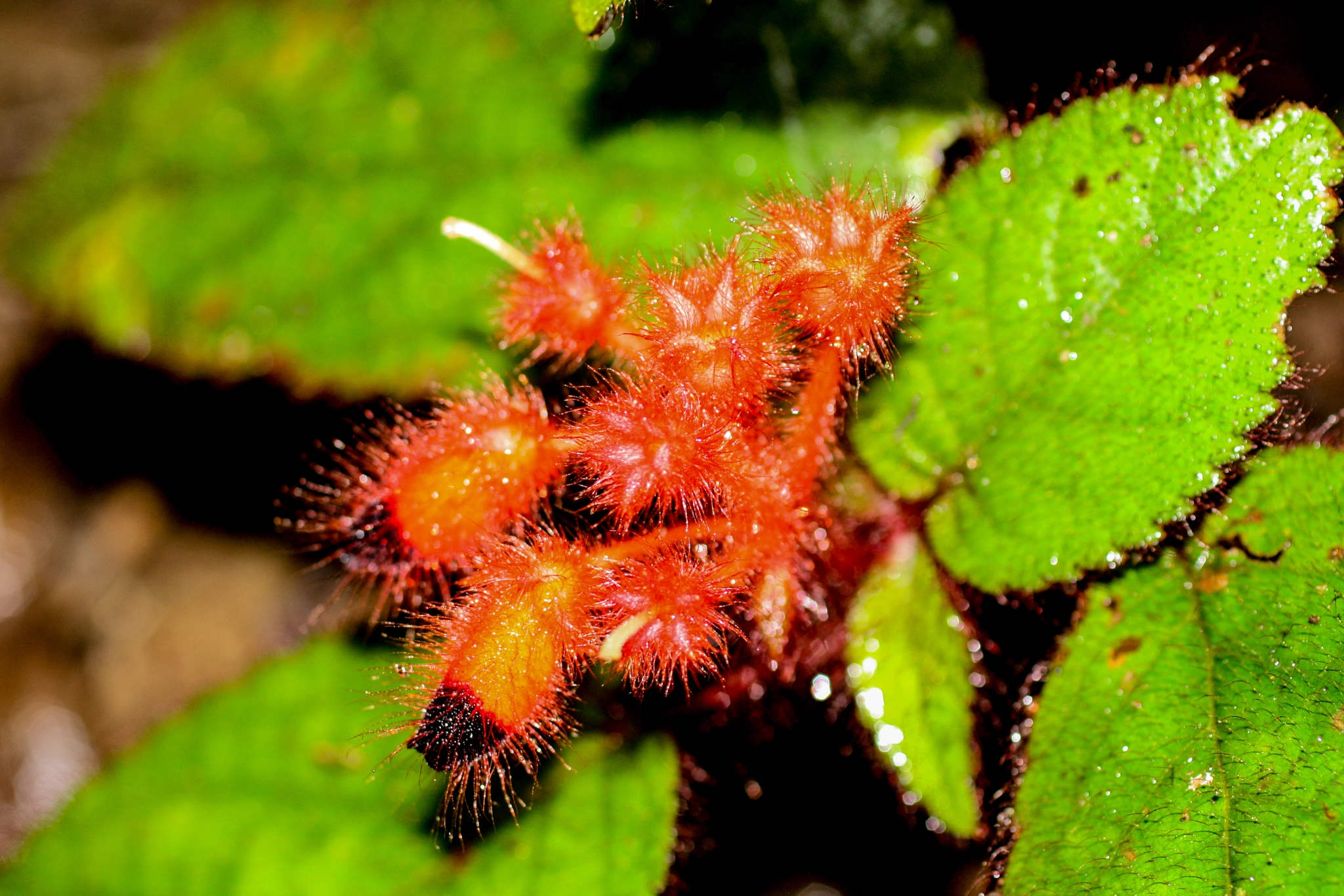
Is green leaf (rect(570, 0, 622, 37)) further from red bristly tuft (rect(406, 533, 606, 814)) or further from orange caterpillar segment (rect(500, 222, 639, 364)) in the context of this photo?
red bristly tuft (rect(406, 533, 606, 814))

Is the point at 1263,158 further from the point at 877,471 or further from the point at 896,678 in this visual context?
the point at 896,678

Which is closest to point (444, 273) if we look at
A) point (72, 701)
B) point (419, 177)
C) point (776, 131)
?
point (419, 177)

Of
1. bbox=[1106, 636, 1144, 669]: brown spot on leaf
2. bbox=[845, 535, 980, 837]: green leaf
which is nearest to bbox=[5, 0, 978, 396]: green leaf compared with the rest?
bbox=[845, 535, 980, 837]: green leaf

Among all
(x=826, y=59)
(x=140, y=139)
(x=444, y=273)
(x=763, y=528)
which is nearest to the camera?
(x=763, y=528)

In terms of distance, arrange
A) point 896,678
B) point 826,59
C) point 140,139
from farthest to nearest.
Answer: point 140,139
point 826,59
point 896,678

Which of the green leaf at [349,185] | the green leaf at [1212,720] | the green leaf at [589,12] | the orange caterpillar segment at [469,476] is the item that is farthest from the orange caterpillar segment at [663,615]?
the green leaf at [349,185]

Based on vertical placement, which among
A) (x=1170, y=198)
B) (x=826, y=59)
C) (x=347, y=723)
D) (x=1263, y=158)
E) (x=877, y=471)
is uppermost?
(x=1263, y=158)

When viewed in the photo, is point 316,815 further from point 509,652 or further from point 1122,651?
point 1122,651
